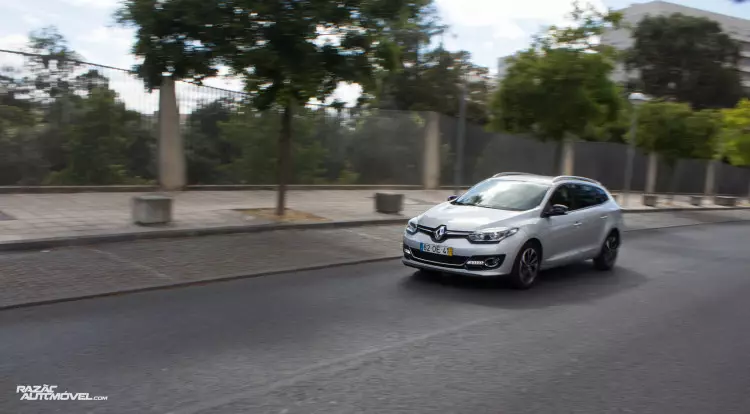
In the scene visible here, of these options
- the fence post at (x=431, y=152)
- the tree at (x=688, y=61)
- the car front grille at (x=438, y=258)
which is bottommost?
the car front grille at (x=438, y=258)

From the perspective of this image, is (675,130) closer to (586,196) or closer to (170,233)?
(586,196)

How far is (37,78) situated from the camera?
13781mm

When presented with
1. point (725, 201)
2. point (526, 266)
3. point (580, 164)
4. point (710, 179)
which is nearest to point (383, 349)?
point (526, 266)

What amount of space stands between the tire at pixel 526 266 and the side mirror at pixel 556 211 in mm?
502

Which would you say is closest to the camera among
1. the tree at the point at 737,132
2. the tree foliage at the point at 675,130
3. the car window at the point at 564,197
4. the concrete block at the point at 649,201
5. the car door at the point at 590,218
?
the car window at the point at 564,197

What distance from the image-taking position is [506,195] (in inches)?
366

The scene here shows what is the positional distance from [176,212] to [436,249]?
6558 mm

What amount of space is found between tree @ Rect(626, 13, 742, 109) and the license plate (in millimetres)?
52876

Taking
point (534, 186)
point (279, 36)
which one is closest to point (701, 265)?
point (534, 186)

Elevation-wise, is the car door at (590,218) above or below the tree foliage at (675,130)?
below

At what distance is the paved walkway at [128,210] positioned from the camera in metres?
10.2

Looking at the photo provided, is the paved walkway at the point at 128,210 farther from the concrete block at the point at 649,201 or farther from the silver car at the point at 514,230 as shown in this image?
the concrete block at the point at 649,201

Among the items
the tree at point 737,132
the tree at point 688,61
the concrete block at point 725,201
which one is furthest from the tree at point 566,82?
the tree at point 688,61

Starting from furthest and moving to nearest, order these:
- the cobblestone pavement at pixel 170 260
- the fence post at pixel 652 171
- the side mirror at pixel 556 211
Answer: the fence post at pixel 652 171 → the side mirror at pixel 556 211 → the cobblestone pavement at pixel 170 260
